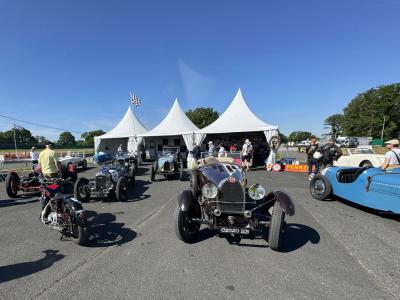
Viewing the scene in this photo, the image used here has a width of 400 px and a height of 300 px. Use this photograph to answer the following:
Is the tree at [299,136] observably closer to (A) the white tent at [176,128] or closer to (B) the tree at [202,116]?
(B) the tree at [202,116]

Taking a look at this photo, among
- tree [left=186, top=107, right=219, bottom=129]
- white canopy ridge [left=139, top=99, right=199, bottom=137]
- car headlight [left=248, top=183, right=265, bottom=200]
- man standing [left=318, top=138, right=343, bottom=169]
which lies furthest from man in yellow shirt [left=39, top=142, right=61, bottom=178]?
tree [left=186, top=107, right=219, bottom=129]

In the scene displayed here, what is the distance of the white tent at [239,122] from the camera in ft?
43.3

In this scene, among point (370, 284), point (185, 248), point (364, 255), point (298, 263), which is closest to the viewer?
point (370, 284)

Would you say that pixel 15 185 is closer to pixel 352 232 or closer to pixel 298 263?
pixel 298 263

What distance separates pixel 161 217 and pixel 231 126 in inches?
450

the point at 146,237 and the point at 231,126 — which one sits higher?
the point at 231,126

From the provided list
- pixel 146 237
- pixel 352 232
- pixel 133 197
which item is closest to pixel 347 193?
pixel 352 232

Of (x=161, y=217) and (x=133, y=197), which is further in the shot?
(x=133, y=197)

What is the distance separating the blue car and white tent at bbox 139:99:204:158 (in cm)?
1035

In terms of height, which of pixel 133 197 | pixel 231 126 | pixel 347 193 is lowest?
pixel 133 197

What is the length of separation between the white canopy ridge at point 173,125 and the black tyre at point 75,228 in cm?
1346

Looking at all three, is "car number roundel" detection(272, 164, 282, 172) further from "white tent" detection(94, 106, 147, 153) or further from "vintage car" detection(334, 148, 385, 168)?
"white tent" detection(94, 106, 147, 153)

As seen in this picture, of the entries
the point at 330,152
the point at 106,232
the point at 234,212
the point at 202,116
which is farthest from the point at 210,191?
the point at 202,116

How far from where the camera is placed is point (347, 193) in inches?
193
